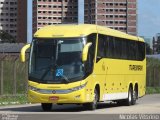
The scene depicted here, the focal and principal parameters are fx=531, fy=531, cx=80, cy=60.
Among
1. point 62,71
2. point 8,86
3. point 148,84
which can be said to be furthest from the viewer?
point 148,84

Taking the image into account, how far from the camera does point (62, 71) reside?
70.3 feet

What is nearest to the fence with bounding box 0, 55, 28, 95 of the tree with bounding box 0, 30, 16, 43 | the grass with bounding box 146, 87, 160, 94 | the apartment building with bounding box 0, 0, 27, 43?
the grass with bounding box 146, 87, 160, 94

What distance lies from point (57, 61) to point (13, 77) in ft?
46.5

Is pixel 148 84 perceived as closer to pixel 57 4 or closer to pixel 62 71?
pixel 62 71

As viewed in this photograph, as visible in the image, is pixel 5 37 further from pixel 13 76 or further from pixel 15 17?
pixel 13 76

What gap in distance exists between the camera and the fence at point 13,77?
114 ft

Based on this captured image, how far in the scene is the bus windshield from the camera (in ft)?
70.2

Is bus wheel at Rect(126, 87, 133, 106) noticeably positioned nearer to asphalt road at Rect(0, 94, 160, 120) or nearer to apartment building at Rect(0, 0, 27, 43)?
asphalt road at Rect(0, 94, 160, 120)

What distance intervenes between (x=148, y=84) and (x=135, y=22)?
166ft

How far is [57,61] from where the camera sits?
70.6ft

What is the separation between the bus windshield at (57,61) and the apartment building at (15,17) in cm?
12757

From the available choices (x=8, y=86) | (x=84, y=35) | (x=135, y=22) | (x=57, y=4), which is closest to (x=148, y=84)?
(x=8, y=86)

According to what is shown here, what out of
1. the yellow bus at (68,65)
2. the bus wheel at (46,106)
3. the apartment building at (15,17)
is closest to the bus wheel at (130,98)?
the yellow bus at (68,65)

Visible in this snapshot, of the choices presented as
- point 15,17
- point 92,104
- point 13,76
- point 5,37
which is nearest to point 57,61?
point 92,104
